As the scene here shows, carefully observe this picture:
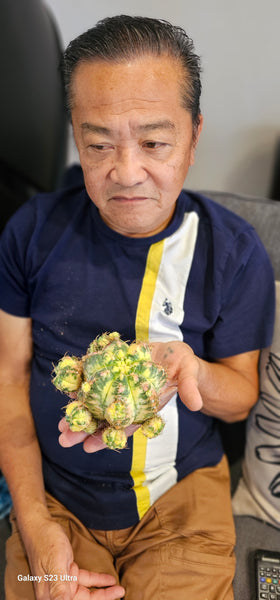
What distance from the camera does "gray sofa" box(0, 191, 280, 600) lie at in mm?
1064

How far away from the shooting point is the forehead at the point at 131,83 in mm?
789

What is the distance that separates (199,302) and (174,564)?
0.54 metres

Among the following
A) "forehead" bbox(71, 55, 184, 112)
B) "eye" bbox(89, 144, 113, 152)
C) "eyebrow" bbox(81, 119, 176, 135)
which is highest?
"forehead" bbox(71, 55, 184, 112)

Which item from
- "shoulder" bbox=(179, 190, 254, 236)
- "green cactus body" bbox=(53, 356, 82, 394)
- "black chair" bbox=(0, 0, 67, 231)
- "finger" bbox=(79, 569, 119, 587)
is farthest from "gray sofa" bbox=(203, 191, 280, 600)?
"black chair" bbox=(0, 0, 67, 231)

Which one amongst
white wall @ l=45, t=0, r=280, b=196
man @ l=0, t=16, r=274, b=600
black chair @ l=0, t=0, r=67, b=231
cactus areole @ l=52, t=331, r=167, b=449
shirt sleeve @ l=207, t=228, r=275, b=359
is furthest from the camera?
black chair @ l=0, t=0, r=67, b=231

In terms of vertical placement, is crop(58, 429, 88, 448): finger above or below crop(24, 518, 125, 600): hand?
above

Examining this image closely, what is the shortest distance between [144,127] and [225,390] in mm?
574

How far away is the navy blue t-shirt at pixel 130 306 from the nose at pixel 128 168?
0.68ft

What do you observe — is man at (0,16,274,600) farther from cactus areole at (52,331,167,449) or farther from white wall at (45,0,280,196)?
white wall at (45,0,280,196)

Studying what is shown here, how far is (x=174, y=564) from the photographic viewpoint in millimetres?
983

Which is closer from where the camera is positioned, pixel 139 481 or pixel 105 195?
pixel 105 195

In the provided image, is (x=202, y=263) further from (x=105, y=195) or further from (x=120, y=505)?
(x=120, y=505)

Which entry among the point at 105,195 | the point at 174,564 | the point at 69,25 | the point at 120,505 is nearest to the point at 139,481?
the point at 120,505

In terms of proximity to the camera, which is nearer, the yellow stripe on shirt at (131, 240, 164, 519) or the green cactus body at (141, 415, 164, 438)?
the green cactus body at (141, 415, 164, 438)
